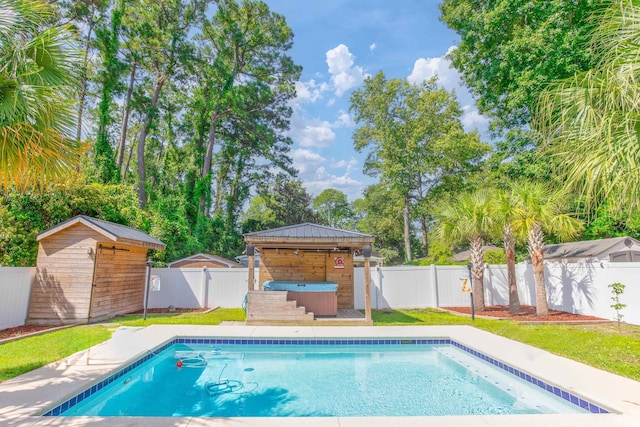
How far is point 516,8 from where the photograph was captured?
13.7 metres

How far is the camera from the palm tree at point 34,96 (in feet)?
11.8

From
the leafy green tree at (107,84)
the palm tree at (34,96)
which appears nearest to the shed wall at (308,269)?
the palm tree at (34,96)

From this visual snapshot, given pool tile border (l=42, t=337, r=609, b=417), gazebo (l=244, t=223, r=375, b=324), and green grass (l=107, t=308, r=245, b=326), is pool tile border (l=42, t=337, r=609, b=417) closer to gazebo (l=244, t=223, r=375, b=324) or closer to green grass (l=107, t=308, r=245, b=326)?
gazebo (l=244, t=223, r=375, b=324)

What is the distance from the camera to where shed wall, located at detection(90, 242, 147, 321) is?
9045 mm

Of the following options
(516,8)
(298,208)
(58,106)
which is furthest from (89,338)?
(298,208)

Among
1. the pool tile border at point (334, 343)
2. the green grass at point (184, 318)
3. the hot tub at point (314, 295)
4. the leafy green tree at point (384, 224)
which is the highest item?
the leafy green tree at point (384, 224)

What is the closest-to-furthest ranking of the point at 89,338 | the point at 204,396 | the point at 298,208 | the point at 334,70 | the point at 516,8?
the point at 204,396 → the point at 89,338 → the point at 516,8 → the point at 334,70 → the point at 298,208

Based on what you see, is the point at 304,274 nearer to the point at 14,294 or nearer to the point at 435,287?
the point at 435,287

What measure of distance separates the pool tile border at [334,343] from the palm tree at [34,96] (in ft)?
9.06

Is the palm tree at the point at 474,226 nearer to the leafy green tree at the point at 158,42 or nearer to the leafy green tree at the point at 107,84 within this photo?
the leafy green tree at the point at 107,84

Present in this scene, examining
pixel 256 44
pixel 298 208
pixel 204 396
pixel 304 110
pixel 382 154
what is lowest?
pixel 204 396

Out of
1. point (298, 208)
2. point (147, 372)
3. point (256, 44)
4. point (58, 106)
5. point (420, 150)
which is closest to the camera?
point (58, 106)

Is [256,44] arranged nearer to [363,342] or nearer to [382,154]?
[382,154]

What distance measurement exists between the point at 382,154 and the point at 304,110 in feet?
24.3
